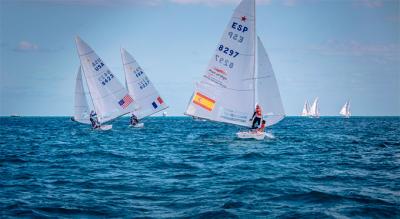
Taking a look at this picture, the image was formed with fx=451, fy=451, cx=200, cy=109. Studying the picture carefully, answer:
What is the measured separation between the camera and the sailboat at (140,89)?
49.2 m

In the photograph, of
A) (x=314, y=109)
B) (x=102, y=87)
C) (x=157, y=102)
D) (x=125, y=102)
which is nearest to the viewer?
(x=102, y=87)

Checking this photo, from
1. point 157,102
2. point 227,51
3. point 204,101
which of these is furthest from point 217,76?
point 157,102

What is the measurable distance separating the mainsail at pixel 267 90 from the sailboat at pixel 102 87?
57.4 feet

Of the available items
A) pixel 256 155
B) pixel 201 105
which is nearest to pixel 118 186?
pixel 256 155

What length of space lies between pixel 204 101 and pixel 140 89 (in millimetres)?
23794

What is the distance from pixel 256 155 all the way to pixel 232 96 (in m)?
7.14

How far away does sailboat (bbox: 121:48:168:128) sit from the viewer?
1938 inches

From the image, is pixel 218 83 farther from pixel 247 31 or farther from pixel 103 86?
pixel 103 86

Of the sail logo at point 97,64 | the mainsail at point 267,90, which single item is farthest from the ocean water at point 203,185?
the sail logo at point 97,64

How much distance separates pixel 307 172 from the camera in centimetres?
1582

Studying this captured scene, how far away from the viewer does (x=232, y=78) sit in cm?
2691

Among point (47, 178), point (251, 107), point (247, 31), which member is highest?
point (247, 31)

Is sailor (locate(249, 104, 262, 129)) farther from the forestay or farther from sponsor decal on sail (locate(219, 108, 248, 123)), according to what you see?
the forestay

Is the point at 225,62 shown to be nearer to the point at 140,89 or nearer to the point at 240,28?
the point at 240,28
